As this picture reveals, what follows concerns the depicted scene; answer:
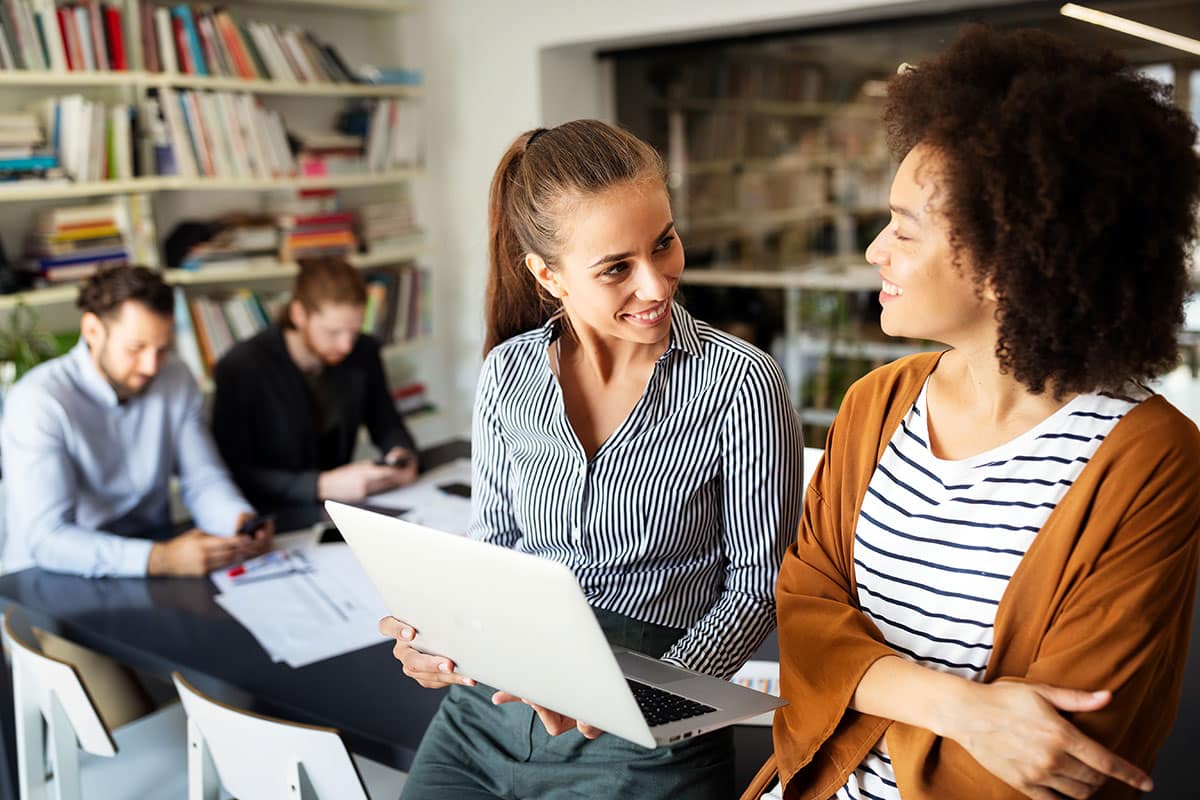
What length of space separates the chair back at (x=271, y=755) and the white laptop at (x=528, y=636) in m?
0.24

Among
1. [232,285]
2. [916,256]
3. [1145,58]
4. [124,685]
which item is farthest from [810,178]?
[916,256]

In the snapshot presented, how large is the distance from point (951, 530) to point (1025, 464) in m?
0.10

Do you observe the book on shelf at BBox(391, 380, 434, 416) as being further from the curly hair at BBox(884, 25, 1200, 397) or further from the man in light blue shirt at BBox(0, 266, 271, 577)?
the curly hair at BBox(884, 25, 1200, 397)

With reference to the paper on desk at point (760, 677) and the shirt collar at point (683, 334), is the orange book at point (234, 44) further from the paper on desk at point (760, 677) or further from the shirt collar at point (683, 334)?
the paper on desk at point (760, 677)

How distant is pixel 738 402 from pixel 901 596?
1.12ft

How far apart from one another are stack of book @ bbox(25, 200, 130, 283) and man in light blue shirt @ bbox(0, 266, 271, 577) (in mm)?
1090

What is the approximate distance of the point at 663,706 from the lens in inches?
46.2

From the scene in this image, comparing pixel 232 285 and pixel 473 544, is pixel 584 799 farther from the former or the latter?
pixel 232 285

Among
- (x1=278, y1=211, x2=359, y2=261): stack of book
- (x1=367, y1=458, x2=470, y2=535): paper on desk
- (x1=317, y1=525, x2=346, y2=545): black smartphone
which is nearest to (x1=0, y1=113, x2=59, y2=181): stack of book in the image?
(x1=278, y1=211, x2=359, y2=261): stack of book

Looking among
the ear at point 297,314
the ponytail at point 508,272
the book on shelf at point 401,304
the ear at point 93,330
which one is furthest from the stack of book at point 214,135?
the ponytail at point 508,272

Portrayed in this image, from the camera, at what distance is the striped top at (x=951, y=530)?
3.58 feet

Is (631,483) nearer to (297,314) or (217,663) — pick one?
(217,663)

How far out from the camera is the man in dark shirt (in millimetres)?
3018

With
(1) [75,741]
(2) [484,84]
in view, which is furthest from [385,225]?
(1) [75,741]
